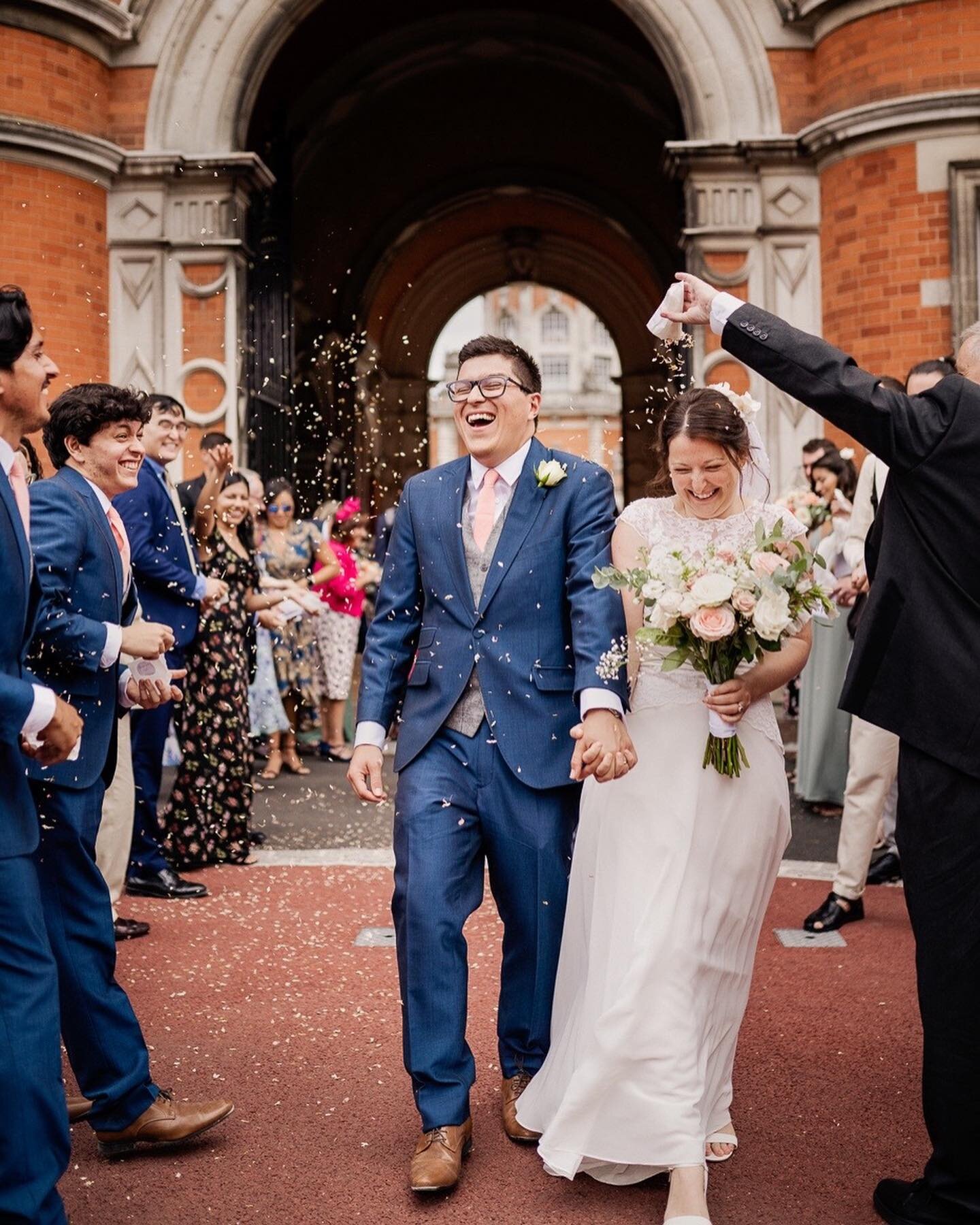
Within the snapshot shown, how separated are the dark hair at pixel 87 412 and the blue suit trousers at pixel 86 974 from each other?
1.18 metres

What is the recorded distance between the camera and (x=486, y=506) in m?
3.83

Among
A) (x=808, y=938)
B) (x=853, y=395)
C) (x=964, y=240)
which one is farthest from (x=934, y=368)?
(x=964, y=240)

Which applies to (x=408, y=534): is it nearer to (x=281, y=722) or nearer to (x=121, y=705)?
(x=121, y=705)

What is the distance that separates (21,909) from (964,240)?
32.2 ft

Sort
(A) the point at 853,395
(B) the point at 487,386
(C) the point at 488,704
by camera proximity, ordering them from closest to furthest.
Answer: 1. (A) the point at 853,395
2. (C) the point at 488,704
3. (B) the point at 487,386

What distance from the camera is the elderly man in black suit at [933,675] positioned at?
10.2ft

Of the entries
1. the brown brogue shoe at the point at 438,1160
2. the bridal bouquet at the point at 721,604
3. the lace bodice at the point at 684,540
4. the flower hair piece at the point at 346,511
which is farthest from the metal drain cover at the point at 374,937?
the flower hair piece at the point at 346,511

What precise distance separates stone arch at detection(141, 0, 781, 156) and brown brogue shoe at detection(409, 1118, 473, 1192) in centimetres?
985

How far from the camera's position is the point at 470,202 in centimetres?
2145

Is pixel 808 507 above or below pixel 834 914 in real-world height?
Result: above

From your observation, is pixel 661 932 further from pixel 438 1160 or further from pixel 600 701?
pixel 438 1160

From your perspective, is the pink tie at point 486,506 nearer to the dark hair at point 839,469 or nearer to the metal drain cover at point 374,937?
the metal drain cover at point 374,937

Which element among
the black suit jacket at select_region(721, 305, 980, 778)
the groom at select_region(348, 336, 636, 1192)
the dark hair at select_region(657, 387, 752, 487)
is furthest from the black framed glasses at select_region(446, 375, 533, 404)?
the black suit jacket at select_region(721, 305, 980, 778)

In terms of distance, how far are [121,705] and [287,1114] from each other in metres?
1.27
